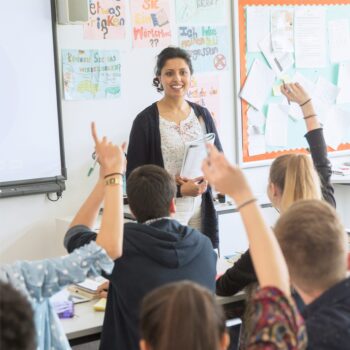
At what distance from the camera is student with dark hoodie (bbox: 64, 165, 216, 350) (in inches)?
75.5

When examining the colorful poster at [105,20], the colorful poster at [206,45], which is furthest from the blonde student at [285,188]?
the colorful poster at [206,45]

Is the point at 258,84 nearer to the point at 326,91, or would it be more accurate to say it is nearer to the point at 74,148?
the point at 326,91

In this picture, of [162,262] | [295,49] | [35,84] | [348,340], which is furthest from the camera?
[295,49]

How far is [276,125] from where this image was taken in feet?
16.2

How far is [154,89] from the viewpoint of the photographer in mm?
4176

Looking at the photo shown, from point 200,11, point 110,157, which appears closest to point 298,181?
point 110,157

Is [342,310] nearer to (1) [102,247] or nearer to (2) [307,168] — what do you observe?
(1) [102,247]

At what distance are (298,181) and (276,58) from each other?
277cm

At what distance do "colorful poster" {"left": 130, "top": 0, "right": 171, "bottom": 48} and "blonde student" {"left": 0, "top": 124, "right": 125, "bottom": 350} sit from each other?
2.46 metres

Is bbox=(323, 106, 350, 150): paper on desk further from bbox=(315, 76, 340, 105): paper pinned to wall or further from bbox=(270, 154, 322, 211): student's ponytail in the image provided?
bbox=(270, 154, 322, 211): student's ponytail

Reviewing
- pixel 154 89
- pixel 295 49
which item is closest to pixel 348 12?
pixel 295 49

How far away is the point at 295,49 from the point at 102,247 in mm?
3679

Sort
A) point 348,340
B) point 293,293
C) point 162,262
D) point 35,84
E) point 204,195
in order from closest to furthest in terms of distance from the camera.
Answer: point 348,340, point 162,262, point 293,293, point 204,195, point 35,84

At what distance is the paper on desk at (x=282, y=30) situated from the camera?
15.8ft
